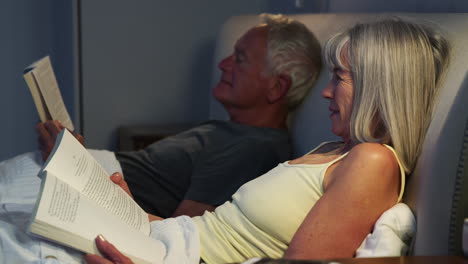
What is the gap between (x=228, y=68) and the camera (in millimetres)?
2428

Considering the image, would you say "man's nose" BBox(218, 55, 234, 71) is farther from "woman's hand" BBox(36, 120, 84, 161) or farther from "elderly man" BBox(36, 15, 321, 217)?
"woman's hand" BBox(36, 120, 84, 161)

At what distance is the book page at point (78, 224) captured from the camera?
1273 mm

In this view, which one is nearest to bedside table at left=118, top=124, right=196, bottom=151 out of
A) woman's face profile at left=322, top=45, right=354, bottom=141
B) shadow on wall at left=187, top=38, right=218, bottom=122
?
shadow on wall at left=187, top=38, right=218, bottom=122

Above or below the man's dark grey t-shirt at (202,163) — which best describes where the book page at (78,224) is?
above

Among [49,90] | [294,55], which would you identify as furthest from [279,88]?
[49,90]

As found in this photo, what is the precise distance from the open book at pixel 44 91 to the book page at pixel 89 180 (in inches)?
20.3

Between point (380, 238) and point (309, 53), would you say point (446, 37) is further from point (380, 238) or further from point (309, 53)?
point (309, 53)

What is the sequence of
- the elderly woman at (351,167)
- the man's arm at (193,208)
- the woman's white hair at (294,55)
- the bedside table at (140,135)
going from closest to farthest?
1. the elderly woman at (351,167)
2. the man's arm at (193,208)
3. the woman's white hair at (294,55)
4. the bedside table at (140,135)

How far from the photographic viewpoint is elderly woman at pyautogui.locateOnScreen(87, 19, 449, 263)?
4.61ft

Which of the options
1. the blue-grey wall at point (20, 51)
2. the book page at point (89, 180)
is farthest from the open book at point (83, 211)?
the blue-grey wall at point (20, 51)

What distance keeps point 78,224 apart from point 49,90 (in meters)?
0.94

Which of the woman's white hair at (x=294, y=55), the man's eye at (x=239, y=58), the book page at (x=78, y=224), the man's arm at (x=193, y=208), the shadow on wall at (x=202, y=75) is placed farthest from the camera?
the shadow on wall at (x=202, y=75)

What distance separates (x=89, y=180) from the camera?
61.1 inches

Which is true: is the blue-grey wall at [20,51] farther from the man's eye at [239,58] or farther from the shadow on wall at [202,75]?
the man's eye at [239,58]
